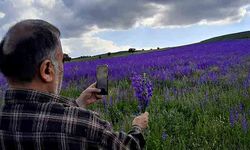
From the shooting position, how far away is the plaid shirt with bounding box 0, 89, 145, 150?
246cm

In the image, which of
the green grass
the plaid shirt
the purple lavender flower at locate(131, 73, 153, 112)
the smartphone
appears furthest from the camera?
the green grass

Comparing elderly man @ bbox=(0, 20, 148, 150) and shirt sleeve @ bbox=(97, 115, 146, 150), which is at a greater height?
elderly man @ bbox=(0, 20, 148, 150)

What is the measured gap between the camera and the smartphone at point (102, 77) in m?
3.31

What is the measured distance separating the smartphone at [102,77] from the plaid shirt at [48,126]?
0.73 metres

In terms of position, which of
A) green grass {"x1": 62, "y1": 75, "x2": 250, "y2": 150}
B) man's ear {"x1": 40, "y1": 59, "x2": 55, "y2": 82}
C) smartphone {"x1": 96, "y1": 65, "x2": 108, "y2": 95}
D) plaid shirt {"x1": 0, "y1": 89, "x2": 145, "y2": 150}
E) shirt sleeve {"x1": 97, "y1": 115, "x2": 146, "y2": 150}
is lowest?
green grass {"x1": 62, "y1": 75, "x2": 250, "y2": 150}

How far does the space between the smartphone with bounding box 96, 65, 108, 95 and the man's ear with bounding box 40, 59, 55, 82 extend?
747 mm

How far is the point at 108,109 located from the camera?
308 inches

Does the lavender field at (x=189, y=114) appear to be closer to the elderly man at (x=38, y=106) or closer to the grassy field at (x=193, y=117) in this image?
the grassy field at (x=193, y=117)

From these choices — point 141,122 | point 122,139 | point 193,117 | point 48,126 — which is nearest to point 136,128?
point 141,122

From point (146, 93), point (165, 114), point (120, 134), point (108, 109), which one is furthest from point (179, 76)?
point (120, 134)

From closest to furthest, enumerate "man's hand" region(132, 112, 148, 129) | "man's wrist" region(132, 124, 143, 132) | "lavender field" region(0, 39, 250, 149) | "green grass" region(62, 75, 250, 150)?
"man's wrist" region(132, 124, 143, 132) → "man's hand" region(132, 112, 148, 129) → "lavender field" region(0, 39, 250, 149) → "green grass" region(62, 75, 250, 150)

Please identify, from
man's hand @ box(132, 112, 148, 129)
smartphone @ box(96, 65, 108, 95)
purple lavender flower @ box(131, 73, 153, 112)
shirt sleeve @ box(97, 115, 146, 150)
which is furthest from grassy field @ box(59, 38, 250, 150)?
shirt sleeve @ box(97, 115, 146, 150)

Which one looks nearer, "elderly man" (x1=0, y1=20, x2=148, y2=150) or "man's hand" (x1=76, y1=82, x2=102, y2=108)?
"elderly man" (x1=0, y1=20, x2=148, y2=150)

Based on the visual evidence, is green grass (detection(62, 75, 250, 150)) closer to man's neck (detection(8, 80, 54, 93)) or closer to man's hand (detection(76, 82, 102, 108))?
man's hand (detection(76, 82, 102, 108))
